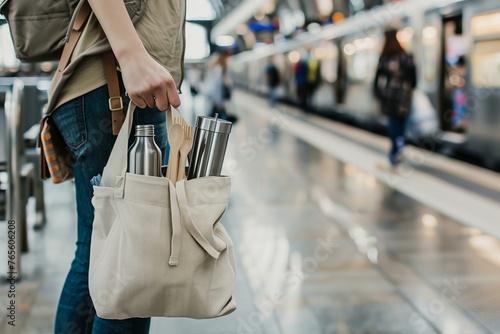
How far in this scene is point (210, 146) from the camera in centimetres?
139

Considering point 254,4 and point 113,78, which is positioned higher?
point 254,4

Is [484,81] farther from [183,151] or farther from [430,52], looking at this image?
[183,151]

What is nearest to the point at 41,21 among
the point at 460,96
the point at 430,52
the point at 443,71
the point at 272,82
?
the point at 460,96

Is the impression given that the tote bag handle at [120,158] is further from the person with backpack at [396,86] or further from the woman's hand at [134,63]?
the person with backpack at [396,86]

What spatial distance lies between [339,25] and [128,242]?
15.9m

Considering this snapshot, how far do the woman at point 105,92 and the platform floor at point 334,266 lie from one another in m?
1.42

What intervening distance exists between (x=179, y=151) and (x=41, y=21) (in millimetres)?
388

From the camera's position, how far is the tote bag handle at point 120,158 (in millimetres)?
1324

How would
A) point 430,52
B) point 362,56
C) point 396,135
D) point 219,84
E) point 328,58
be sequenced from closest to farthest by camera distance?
point 219,84 → point 396,135 → point 430,52 → point 362,56 → point 328,58

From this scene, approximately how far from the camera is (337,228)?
5.02 meters

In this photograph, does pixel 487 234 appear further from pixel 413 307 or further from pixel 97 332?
pixel 97 332

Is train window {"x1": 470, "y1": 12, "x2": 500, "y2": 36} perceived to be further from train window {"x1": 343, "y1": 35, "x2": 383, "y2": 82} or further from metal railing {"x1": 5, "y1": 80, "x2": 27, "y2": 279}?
metal railing {"x1": 5, "y1": 80, "x2": 27, "y2": 279}

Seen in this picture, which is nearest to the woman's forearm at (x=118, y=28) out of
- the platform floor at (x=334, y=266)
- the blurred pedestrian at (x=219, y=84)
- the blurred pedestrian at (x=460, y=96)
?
the platform floor at (x=334, y=266)

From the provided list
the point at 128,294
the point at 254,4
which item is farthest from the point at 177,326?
the point at 254,4
